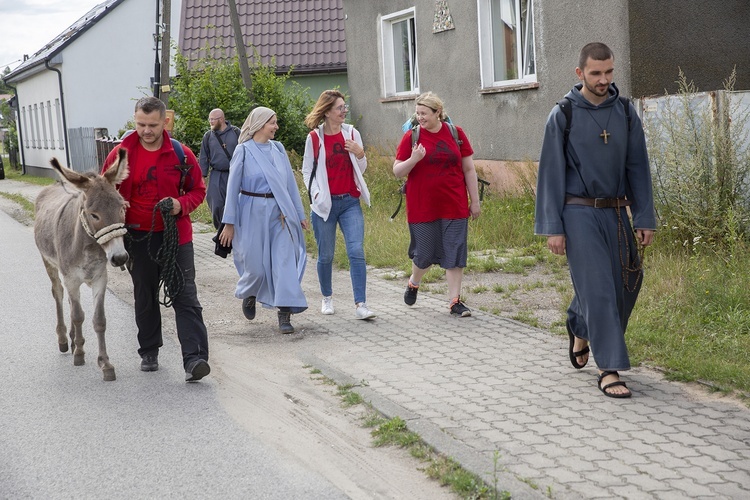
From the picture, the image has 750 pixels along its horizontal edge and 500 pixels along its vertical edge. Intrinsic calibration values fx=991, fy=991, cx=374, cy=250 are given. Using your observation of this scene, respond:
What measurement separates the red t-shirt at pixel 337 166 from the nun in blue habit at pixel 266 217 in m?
0.41

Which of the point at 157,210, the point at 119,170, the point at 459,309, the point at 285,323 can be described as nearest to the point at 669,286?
the point at 459,309

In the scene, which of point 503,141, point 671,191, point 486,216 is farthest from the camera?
point 503,141

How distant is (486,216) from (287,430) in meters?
8.43

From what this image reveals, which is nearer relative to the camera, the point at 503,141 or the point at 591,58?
the point at 591,58

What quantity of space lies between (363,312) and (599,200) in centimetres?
322

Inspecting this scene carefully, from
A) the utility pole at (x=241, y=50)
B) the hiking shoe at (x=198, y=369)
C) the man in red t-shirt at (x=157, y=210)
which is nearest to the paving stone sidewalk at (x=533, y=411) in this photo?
the hiking shoe at (x=198, y=369)

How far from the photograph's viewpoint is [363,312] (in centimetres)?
887

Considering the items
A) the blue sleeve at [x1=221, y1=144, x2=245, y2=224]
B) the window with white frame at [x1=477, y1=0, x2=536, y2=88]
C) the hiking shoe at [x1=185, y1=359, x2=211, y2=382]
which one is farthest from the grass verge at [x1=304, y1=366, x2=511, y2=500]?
the window with white frame at [x1=477, y1=0, x2=536, y2=88]

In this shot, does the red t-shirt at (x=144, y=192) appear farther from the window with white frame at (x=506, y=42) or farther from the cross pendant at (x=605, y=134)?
the window with white frame at (x=506, y=42)

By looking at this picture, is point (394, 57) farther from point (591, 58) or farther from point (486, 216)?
point (591, 58)

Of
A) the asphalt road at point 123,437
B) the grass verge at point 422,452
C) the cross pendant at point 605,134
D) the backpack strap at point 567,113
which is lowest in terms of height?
the asphalt road at point 123,437

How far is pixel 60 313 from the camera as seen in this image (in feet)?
27.4

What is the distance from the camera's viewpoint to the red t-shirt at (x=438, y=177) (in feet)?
28.6

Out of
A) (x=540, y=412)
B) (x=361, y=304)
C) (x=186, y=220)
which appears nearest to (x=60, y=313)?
(x=186, y=220)
